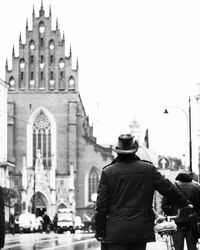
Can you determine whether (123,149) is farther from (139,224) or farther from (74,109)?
(74,109)

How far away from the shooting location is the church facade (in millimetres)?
87062

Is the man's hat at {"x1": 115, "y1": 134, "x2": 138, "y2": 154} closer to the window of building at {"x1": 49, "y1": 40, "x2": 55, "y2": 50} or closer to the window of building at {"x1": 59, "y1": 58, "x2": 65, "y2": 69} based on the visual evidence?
the window of building at {"x1": 59, "y1": 58, "x2": 65, "y2": 69}

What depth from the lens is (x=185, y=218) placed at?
11.4 m

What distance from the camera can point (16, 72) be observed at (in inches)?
3452

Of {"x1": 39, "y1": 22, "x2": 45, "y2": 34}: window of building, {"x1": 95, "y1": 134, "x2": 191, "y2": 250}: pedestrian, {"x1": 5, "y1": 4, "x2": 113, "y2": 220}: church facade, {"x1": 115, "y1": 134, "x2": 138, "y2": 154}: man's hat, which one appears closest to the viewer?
{"x1": 95, "y1": 134, "x2": 191, "y2": 250}: pedestrian

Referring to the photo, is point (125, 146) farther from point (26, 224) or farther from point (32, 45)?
point (32, 45)

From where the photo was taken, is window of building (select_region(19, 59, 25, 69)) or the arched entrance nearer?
the arched entrance

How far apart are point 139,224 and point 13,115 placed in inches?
3138

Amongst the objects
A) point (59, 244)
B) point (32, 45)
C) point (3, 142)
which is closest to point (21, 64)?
point (32, 45)

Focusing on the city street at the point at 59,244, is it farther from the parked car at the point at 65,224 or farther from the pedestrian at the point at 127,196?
the parked car at the point at 65,224

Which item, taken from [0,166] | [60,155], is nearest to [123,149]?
[0,166]

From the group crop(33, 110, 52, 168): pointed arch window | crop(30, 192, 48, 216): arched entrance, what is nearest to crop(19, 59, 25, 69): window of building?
crop(33, 110, 52, 168): pointed arch window

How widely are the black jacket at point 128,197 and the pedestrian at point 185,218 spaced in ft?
11.9

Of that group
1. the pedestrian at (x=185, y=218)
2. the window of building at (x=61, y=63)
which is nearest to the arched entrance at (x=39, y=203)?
the window of building at (x=61, y=63)
